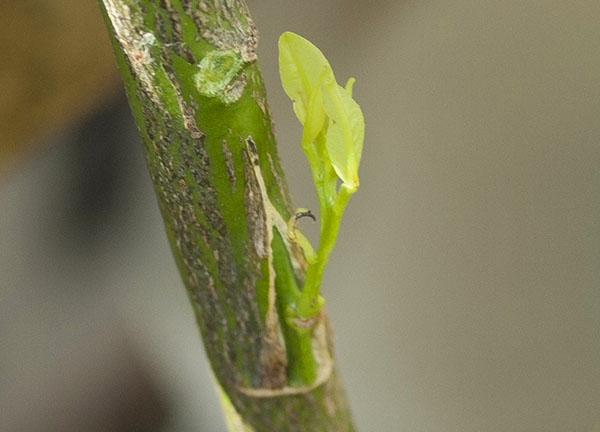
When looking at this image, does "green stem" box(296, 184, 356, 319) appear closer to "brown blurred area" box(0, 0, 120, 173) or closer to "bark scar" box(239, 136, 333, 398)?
"bark scar" box(239, 136, 333, 398)

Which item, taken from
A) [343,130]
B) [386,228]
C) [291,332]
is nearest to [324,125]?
[343,130]

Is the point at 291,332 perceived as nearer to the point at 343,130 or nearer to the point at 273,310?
the point at 273,310

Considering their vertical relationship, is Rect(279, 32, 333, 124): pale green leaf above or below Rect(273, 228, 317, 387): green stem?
above

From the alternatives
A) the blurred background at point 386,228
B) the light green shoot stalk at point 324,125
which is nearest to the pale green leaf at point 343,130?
the light green shoot stalk at point 324,125

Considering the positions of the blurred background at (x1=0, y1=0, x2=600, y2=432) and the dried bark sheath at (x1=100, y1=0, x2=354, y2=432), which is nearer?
the dried bark sheath at (x1=100, y1=0, x2=354, y2=432)

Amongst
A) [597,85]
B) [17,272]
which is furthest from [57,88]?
[597,85]

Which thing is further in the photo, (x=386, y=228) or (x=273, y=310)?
(x=386, y=228)

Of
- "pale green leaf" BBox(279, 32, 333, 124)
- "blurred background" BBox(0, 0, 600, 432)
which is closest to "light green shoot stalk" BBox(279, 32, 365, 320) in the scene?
"pale green leaf" BBox(279, 32, 333, 124)
